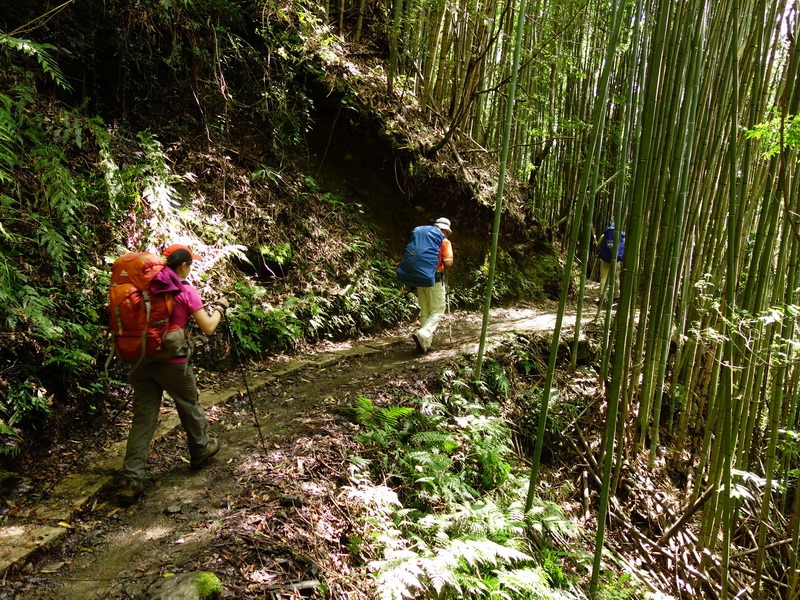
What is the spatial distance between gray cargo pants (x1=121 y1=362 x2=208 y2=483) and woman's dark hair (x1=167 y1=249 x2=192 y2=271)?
0.61 m

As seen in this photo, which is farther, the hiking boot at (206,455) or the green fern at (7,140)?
the green fern at (7,140)

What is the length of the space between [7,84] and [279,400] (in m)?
3.59

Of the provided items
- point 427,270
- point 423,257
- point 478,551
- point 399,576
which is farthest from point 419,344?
point 399,576

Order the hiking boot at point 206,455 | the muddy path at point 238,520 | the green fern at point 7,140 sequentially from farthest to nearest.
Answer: the green fern at point 7,140, the hiking boot at point 206,455, the muddy path at point 238,520

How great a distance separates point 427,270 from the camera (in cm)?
538

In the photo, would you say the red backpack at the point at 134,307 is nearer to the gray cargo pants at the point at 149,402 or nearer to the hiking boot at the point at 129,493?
Answer: the gray cargo pants at the point at 149,402

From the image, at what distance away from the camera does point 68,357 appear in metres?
3.28

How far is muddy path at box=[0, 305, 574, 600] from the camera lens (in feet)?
7.06

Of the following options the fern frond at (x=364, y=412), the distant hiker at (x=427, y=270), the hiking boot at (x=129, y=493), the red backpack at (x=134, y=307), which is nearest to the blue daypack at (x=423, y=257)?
the distant hiker at (x=427, y=270)

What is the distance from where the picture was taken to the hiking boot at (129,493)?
2.75m

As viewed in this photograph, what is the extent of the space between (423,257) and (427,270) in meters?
0.15

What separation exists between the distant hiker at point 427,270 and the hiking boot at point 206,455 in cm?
284

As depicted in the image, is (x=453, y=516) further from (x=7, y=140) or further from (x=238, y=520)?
(x=7, y=140)

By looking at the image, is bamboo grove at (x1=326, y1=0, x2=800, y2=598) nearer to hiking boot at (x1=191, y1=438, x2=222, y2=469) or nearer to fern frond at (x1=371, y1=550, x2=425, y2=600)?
fern frond at (x1=371, y1=550, x2=425, y2=600)
